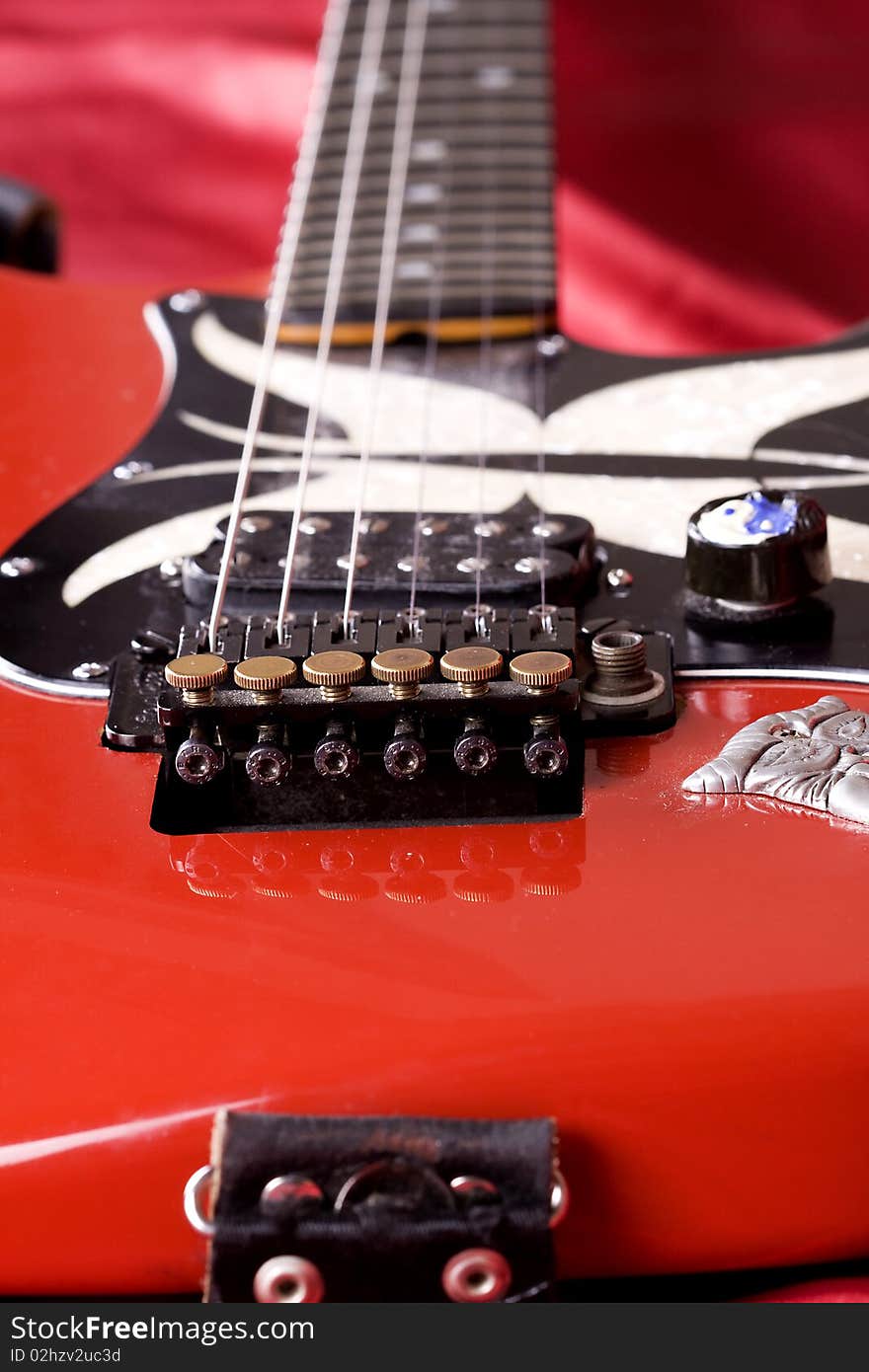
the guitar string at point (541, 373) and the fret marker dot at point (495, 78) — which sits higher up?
the fret marker dot at point (495, 78)

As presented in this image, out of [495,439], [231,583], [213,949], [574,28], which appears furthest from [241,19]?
[213,949]

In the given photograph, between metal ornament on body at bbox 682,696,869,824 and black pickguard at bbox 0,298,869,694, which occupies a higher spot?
black pickguard at bbox 0,298,869,694

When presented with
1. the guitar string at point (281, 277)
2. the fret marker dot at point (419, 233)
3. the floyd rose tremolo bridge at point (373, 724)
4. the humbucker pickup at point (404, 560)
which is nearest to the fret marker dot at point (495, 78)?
the guitar string at point (281, 277)

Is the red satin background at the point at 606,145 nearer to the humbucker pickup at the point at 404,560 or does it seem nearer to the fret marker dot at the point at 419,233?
the fret marker dot at the point at 419,233

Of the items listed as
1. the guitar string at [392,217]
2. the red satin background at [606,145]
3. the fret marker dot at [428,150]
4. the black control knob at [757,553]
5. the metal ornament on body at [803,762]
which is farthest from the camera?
the red satin background at [606,145]

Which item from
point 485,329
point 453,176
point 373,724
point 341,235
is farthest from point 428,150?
point 373,724

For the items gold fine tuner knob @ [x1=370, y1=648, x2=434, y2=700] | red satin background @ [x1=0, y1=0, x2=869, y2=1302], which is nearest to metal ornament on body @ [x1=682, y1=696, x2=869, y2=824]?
gold fine tuner knob @ [x1=370, y1=648, x2=434, y2=700]

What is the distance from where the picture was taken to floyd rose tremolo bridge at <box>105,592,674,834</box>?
2.11ft

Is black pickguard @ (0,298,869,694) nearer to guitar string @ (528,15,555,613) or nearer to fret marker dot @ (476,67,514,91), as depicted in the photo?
guitar string @ (528,15,555,613)

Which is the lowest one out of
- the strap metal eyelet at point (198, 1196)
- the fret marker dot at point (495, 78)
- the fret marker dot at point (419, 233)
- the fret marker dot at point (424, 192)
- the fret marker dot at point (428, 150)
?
the strap metal eyelet at point (198, 1196)

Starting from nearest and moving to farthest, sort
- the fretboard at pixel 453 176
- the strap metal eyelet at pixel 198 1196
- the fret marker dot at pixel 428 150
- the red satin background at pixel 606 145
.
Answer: the strap metal eyelet at pixel 198 1196 < the fretboard at pixel 453 176 < the fret marker dot at pixel 428 150 < the red satin background at pixel 606 145

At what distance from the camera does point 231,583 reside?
2.61 ft

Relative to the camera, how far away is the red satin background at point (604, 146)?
1.88m

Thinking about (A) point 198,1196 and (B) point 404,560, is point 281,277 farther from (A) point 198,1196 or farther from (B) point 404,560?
(A) point 198,1196
